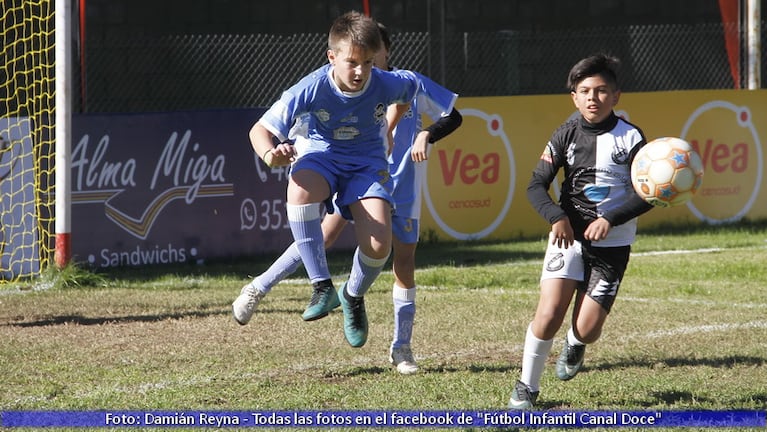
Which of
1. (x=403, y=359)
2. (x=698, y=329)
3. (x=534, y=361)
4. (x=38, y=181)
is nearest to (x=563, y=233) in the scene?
(x=534, y=361)

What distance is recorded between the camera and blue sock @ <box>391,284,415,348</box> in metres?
7.04

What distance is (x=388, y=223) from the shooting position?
6473 mm

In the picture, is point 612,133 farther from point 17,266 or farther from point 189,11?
point 189,11

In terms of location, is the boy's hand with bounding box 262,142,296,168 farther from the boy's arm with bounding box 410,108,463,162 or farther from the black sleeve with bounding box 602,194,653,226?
the black sleeve with bounding box 602,194,653,226

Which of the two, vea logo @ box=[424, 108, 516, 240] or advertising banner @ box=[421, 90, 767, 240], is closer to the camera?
vea logo @ box=[424, 108, 516, 240]

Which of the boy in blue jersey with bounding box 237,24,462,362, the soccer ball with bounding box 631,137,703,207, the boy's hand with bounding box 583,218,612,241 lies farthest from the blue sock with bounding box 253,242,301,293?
the soccer ball with bounding box 631,137,703,207

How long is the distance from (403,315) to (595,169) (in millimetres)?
1622

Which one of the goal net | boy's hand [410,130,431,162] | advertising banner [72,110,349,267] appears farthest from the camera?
advertising banner [72,110,349,267]

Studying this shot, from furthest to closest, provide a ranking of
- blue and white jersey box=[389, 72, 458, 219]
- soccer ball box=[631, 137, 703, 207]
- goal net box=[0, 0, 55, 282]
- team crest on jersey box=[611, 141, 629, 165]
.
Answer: goal net box=[0, 0, 55, 282] → blue and white jersey box=[389, 72, 458, 219] → team crest on jersey box=[611, 141, 629, 165] → soccer ball box=[631, 137, 703, 207]

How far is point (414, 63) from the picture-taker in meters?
16.6

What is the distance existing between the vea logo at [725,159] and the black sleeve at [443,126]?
26.7ft

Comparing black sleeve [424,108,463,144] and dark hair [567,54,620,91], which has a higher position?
dark hair [567,54,620,91]

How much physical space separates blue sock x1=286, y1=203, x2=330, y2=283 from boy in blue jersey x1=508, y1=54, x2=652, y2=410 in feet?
3.88

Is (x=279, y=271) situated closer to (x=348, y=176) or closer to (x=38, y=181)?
(x=348, y=176)
